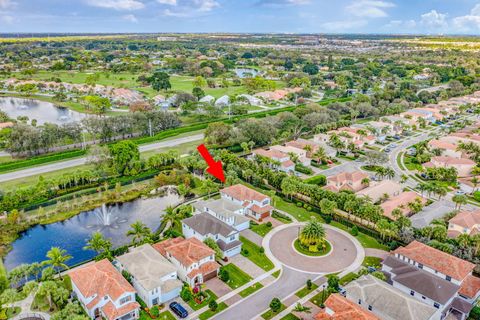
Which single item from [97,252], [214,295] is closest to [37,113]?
[97,252]

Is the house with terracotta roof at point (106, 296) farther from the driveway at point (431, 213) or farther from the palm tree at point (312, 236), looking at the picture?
the driveway at point (431, 213)

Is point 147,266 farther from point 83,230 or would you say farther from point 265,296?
point 83,230

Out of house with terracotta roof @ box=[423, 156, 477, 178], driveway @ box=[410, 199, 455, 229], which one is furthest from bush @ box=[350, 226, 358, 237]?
house with terracotta roof @ box=[423, 156, 477, 178]

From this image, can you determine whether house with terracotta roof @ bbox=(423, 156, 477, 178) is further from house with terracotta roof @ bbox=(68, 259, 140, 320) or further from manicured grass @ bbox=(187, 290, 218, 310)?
house with terracotta roof @ bbox=(68, 259, 140, 320)

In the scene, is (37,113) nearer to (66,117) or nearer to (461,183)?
(66,117)

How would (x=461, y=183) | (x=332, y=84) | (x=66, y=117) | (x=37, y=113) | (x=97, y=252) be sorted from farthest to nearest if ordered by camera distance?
(x=332, y=84), (x=37, y=113), (x=66, y=117), (x=461, y=183), (x=97, y=252)

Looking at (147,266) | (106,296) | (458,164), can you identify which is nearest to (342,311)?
(147,266)
